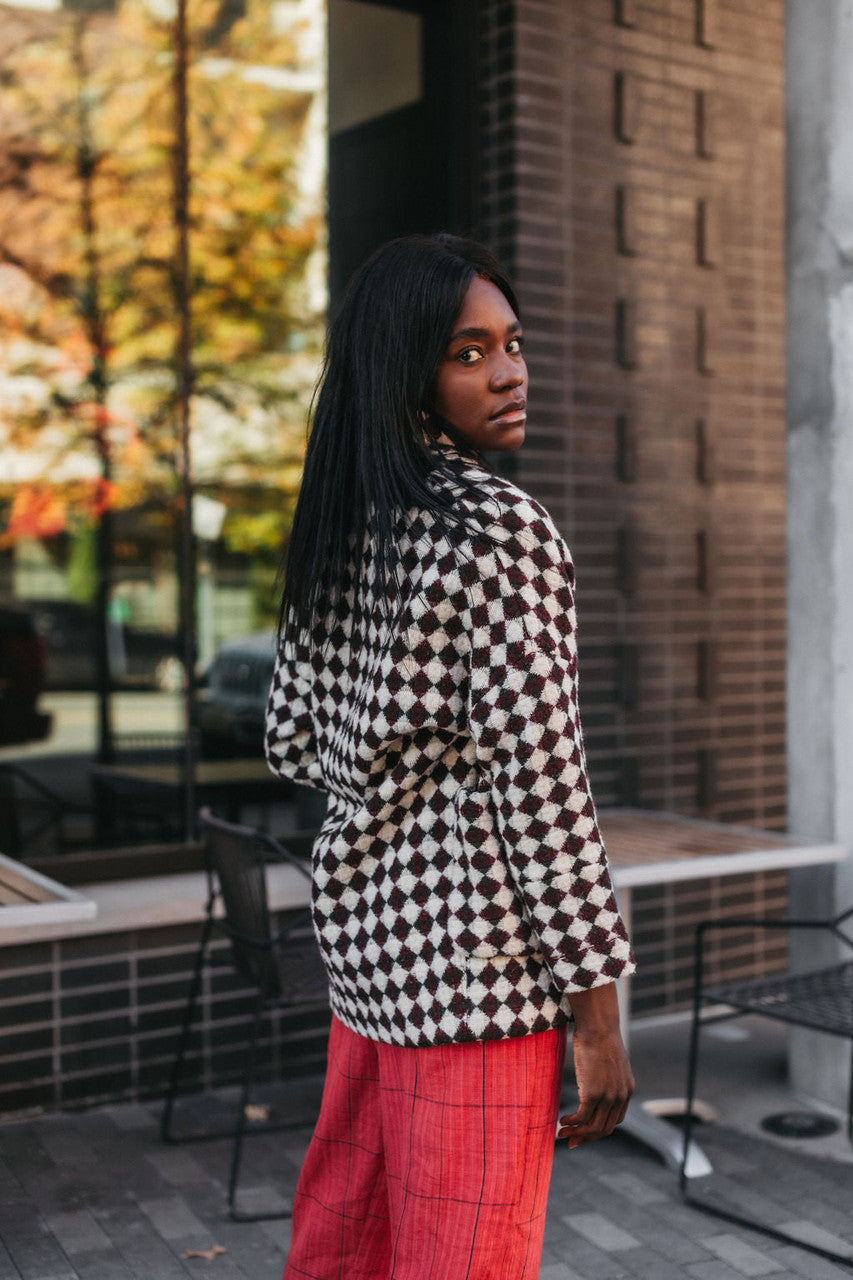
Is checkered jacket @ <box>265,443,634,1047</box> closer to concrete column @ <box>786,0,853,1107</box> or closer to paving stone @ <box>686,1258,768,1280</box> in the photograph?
paving stone @ <box>686,1258,768,1280</box>

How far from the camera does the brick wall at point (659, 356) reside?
483cm

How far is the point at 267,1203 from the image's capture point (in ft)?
11.1


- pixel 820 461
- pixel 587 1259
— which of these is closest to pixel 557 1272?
pixel 587 1259

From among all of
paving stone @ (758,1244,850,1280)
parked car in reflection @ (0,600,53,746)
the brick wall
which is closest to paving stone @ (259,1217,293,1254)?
paving stone @ (758,1244,850,1280)

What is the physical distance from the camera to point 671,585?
5.23m

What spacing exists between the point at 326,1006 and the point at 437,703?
10.1ft

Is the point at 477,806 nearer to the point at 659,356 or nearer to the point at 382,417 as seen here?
the point at 382,417

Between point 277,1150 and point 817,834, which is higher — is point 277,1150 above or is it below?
below

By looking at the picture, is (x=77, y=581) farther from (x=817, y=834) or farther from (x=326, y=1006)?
(x=817, y=834)

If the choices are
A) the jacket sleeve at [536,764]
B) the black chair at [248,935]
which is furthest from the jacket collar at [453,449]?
the black chair at [248,935]

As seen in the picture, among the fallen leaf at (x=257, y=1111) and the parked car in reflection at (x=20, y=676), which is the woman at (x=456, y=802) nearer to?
the fallen leaf at (x=257, y=1111)

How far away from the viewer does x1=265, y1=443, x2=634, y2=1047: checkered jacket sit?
1503 millimetres

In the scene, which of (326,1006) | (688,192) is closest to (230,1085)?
(326,1006)

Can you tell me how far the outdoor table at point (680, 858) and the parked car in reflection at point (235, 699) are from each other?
1.41 metres
